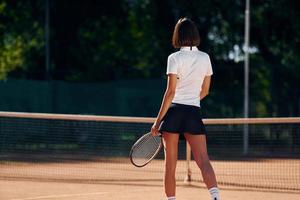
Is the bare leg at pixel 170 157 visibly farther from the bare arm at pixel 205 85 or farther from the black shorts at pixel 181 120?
the bare arm at pixel 205 85

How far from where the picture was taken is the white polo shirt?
21.1ft

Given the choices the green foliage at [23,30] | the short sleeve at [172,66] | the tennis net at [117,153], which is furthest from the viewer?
the green foliage at [23,30]

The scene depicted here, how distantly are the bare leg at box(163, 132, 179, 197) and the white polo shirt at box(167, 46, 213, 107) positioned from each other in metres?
0.33

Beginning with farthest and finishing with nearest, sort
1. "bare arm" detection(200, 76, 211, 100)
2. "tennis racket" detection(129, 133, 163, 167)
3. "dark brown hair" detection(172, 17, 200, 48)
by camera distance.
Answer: "tennis racket" detection(129, 133, 163, 167) < "bare arm" detection(200, 76, 211, 100) < "dark brown hair" detection(172, 17, 200, 48)

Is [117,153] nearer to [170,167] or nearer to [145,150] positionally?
[145,150]

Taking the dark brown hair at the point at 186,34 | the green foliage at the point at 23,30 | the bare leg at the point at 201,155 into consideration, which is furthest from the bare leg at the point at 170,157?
the green foliage at the point at 23,30

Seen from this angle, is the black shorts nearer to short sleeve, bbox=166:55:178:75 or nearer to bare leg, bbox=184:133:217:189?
bare leg, bbox=184:133:217:189

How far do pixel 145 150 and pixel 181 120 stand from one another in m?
0.83

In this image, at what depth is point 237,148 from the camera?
18688mm

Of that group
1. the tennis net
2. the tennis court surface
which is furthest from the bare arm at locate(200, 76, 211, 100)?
the tennis net

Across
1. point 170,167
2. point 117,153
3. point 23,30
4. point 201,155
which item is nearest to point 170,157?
point 170,167

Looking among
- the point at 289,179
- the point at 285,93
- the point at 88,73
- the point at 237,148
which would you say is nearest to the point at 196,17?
the point at 88,73

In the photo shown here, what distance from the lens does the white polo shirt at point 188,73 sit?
21.1 feet

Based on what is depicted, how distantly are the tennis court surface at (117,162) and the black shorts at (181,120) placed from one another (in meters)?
2.58
